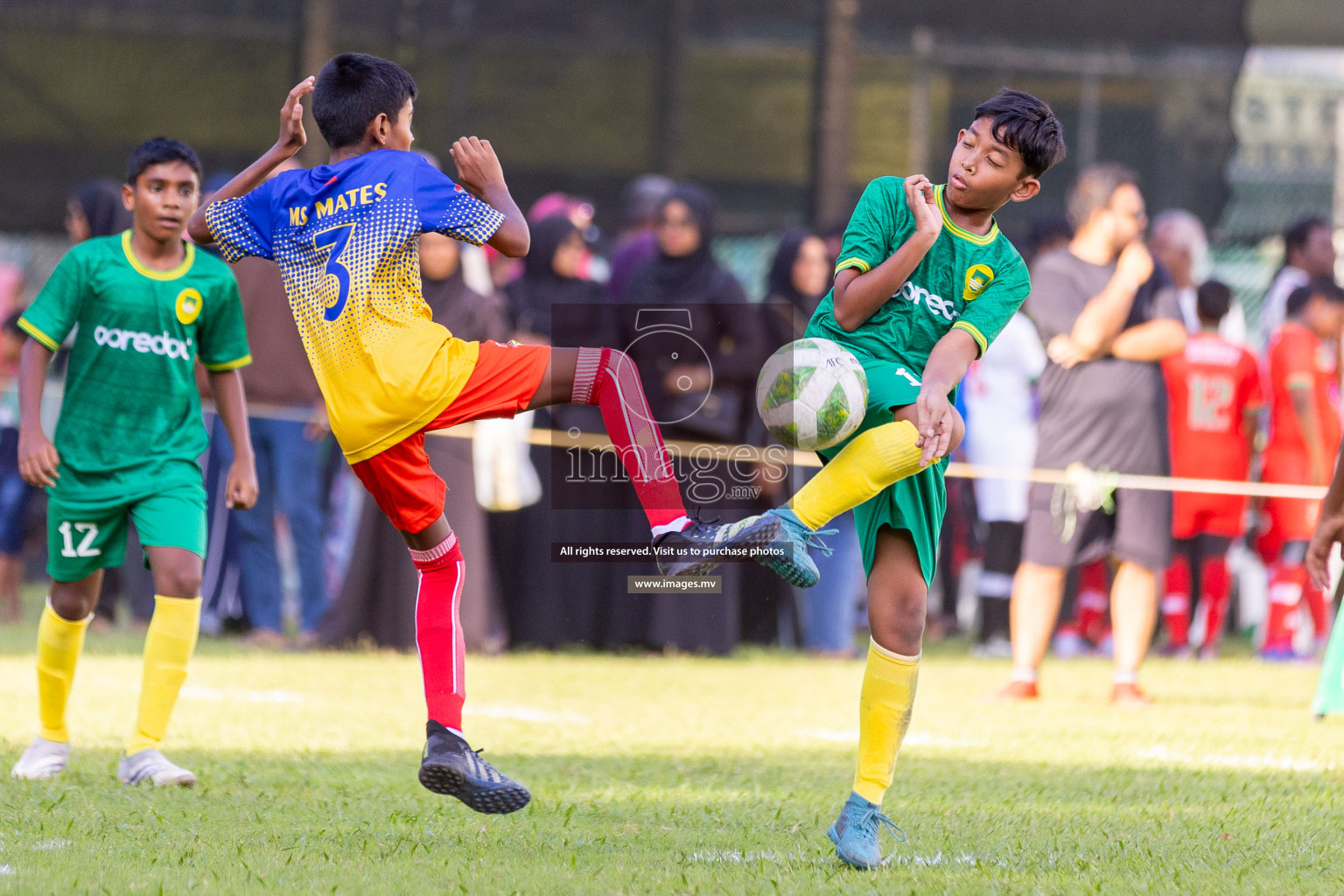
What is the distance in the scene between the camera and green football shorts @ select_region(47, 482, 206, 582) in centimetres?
573

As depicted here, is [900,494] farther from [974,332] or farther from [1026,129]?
[1026,129]

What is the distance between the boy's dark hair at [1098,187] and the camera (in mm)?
8508

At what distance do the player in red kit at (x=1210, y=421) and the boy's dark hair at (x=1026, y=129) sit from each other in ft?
21.0

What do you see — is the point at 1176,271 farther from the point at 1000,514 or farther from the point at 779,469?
the point at 779,469

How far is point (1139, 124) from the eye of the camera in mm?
13477

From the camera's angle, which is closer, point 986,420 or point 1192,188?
point 986,420

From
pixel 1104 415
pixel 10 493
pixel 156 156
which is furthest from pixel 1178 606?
pixel 10 493

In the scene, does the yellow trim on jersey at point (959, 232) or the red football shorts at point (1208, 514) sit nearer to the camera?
the yellow trim on jersey at point (959, 232)

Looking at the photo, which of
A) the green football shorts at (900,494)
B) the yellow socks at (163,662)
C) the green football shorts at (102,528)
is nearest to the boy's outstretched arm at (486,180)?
the green football shorts at (900,494)

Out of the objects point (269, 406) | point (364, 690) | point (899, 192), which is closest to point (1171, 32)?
point (269, 406)

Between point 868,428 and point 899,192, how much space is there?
2.15 ft

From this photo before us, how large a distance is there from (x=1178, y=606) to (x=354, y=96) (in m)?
7.74

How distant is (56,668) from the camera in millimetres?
5848

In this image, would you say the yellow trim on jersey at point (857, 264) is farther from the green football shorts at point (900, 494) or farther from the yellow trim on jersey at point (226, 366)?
the yellow trim on jersey at point (226, 366)
